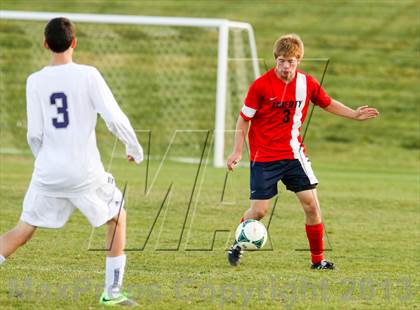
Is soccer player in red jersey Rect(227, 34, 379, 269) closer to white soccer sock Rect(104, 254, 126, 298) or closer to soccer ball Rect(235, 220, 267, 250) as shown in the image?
soccer ball Rect(235, 220, 267, 250)

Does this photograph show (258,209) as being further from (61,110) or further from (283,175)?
(61,110)

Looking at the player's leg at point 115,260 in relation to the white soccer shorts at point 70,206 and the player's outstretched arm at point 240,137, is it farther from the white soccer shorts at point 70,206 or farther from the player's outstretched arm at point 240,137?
the player's outstretched arm at point 240,137

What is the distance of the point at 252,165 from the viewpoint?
26.4 feet

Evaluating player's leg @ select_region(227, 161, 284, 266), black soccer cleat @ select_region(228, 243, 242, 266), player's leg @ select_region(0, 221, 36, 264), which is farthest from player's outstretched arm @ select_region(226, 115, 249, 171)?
player's leg @ select_region(0, 221, 36, 264)

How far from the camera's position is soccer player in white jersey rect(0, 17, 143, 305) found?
231 inches

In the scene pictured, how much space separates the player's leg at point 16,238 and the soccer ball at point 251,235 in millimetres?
2212

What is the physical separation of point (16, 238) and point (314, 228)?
Result: 9.15 ft

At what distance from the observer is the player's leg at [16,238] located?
20.1ft

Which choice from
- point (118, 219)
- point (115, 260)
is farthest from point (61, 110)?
point (115, 260)

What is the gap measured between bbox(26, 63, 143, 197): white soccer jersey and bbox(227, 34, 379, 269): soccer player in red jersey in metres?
2.08

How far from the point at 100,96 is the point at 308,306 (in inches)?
74.6

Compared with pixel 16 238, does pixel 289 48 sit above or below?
above

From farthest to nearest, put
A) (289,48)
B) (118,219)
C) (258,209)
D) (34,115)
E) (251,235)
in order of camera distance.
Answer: (258,209) < (251,235) < (289,48) < (118,219) < (34,115)

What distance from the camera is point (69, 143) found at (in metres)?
5.91
